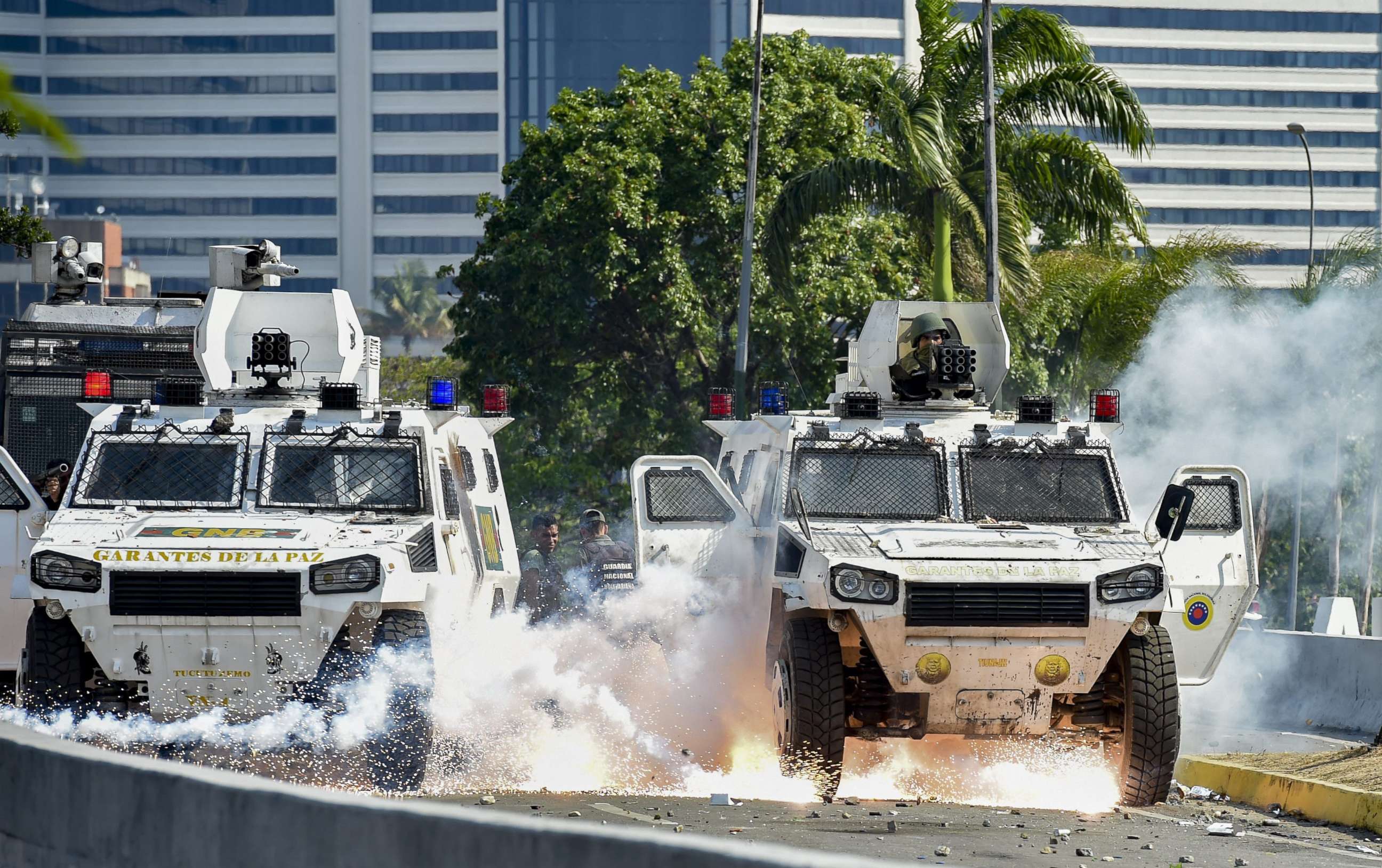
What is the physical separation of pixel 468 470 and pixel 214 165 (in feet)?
342

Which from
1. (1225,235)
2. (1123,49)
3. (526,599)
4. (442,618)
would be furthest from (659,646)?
(1123,49)

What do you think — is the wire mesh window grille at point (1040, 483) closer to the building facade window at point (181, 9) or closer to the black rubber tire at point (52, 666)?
the black rubber tire at point (52, 666)

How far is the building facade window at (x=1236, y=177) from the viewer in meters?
110

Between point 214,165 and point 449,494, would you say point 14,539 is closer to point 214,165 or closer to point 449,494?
point 449,494

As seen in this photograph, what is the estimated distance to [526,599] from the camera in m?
15.1

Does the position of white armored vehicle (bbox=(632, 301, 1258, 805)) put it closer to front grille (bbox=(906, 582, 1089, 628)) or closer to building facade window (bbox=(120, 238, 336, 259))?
front grille (bbox=(906, 582, 1089, 628))

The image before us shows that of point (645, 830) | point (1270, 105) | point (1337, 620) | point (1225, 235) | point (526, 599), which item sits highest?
point (1270, 105)

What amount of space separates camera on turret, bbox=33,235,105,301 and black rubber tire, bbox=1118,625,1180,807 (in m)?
11.1

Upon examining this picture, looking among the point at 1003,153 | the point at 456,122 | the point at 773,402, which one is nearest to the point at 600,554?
the point at 773,402

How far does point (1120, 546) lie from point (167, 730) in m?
5.25

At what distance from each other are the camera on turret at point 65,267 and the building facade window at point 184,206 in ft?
318

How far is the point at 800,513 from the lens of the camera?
11781 mm

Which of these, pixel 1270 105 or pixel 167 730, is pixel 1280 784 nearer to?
pixel 167 730

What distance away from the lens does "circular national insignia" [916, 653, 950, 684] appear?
428 inches
